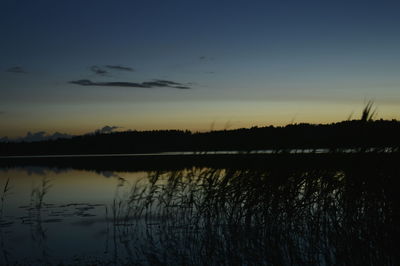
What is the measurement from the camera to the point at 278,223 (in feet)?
38.3

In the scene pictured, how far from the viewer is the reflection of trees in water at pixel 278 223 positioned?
9.71 metres

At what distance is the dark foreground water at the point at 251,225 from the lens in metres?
9.82

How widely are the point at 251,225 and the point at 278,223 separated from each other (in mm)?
1121

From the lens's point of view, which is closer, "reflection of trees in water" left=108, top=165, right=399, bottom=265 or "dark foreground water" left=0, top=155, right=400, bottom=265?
"reflection of trees in water" left=108, top=165, right=399, bottom=265

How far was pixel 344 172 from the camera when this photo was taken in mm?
10703

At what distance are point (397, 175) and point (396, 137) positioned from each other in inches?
40.6

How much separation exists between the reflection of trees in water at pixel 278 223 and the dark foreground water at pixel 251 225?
0.09ft

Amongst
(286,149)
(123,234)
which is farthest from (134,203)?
(286,149)

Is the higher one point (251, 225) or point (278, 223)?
point (278, 223)

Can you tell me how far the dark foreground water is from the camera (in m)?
9.82

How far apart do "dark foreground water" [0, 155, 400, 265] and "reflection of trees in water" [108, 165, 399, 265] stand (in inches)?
1.0

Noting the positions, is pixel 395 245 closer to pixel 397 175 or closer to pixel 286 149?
pixel 397 175

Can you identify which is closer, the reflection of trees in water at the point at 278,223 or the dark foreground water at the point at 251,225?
the reflection of trees in water at the point at 278,223

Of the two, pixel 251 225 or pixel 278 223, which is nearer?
pixel 278 223
